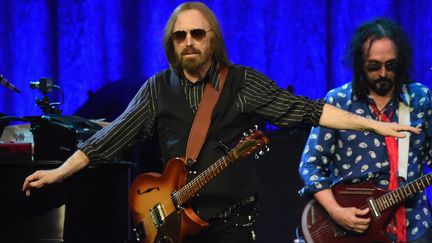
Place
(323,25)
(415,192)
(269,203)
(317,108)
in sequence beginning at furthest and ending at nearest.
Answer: (323,25), (269,203), (415,192), (317,108)

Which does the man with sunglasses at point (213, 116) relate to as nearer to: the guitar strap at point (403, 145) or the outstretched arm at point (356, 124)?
the outstretched arm at point (356, 124)

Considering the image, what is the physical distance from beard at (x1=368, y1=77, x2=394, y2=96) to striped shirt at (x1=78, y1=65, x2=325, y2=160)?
716 millimetres

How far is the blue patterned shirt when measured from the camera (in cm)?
405

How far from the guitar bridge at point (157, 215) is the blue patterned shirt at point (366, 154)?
3.04ft

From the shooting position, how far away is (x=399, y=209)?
13.1 feet

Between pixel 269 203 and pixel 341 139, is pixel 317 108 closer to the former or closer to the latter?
pixel 341 139

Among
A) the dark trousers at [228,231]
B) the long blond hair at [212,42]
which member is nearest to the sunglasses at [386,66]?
the long blond hair at [212,42]

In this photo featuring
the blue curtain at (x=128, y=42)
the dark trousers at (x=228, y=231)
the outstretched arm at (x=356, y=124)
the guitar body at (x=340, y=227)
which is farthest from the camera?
the blue curtain at (x=128, y=42)

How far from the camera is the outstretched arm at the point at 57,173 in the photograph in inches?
148

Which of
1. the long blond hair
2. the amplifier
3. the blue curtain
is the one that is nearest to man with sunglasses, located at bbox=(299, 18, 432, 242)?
the long blond hair

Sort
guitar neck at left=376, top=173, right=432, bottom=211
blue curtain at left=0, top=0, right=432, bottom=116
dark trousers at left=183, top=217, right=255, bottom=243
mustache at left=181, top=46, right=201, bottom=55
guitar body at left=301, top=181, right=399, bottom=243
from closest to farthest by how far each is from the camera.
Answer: dark trousers at left=183, top=217, right=255, bottom=243
mustache at left=181, top=46, right=201, bottom=55
guitar neck at left=376, top=173, right=432, bottom=211
guitar body at left=301, top=181, right=399, bottom=243
blue curtain at left=0, top=0, right=432, bottom=116

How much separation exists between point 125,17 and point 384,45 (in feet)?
8.98

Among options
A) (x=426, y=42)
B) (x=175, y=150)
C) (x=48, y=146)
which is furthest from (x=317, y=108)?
(x=426, y=42)

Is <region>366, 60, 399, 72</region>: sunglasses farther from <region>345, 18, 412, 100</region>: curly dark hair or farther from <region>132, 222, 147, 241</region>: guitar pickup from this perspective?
<region>132, 222, 147, 241</region>: guitar pickup
